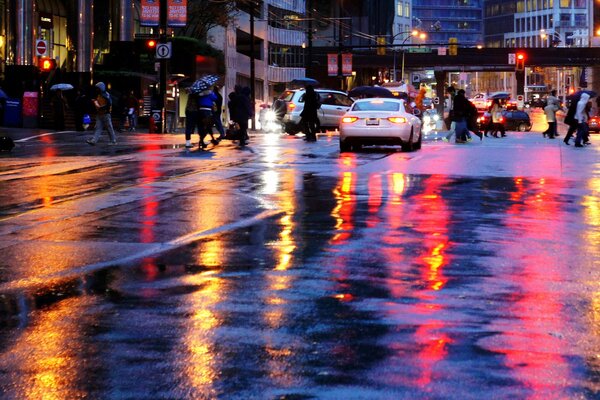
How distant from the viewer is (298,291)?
27.8 feet

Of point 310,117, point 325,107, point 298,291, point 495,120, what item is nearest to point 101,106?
point 310,117

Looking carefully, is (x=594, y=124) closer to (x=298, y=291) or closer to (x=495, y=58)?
(x=298, y=291)

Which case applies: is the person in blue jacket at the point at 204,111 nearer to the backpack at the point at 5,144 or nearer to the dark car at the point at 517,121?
the backpack at the point at 5,144

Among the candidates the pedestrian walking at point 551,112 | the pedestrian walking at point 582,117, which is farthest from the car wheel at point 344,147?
the pedestrian walking at point 551,112

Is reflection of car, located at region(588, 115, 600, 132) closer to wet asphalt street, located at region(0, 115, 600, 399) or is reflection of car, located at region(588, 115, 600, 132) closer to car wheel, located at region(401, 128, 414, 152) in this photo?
car wheel, located at region(401, 128, 414, 152)

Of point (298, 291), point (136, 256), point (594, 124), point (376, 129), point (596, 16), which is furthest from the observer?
point (596, 16)

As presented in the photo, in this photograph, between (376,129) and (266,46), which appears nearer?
(376,129)


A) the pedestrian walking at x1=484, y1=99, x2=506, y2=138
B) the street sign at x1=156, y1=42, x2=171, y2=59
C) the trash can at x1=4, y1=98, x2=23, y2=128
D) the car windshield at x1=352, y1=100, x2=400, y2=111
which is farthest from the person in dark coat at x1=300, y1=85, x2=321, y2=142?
the trash can at x1=4, y1=98, x2=23, y2=128

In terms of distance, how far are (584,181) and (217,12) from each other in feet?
169

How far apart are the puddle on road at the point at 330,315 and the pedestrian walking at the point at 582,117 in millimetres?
19381

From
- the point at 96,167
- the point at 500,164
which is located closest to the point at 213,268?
the point at 96,167

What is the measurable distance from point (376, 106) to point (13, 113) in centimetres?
2023

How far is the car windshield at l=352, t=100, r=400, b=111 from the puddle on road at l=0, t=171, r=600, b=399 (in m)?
16.6

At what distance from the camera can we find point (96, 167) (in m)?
22.4
